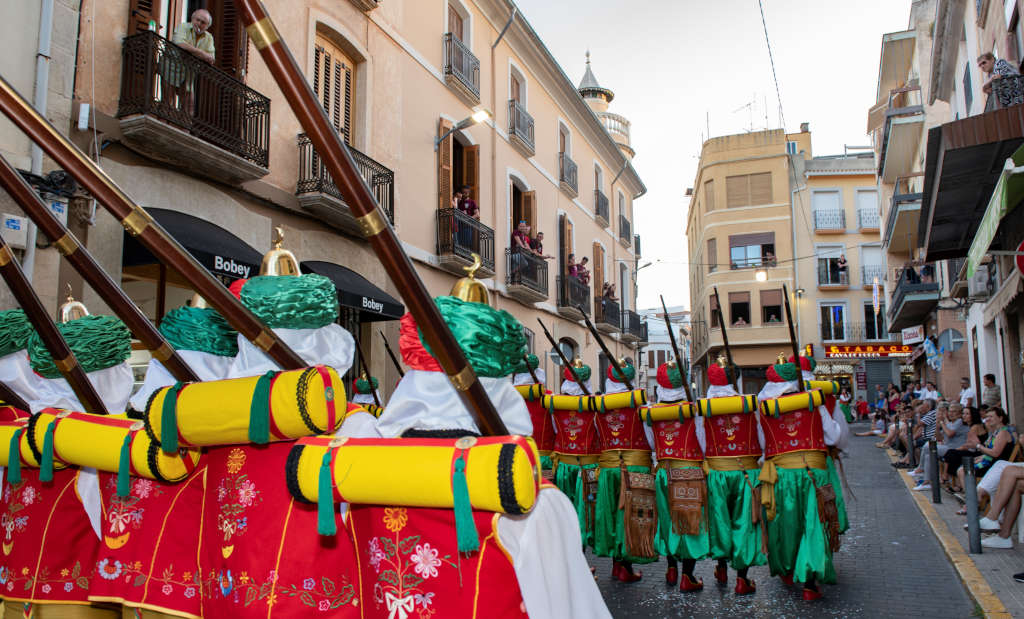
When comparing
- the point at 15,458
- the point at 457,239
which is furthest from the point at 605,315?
the point at 15,458

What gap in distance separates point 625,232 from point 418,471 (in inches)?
1082

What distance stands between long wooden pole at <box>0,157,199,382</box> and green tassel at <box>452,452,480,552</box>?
4.10 feet

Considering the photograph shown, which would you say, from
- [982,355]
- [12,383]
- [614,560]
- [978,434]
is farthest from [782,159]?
[12,383]

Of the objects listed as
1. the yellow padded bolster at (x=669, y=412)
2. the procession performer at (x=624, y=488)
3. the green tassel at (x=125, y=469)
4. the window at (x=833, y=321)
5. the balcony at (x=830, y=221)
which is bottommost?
the procession performer at (x=624, y=488)

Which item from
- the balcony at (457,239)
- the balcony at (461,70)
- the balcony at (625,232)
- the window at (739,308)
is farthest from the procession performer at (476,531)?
the window at (739,308)

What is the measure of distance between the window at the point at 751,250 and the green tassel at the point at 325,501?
36.8 m

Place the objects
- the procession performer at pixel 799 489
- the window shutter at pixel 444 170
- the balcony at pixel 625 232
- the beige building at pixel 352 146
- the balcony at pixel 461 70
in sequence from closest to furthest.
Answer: the procession performer at pixel 799 489, the beige building at pixel 352 146, the window shutter at pixel 444 170, the balcony at pixel 461 70, the balcony at pixel 625 232

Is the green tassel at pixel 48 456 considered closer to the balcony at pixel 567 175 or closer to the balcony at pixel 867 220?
the balcony at pixel 567 175

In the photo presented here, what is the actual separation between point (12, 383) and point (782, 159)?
122 ft

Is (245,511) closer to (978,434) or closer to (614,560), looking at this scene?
(614,560)

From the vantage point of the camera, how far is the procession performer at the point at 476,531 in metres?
1.84

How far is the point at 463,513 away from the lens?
1.79 meters

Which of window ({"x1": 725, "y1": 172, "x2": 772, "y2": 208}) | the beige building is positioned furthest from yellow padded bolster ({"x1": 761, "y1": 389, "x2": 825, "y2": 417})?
window ({"x1": 725, "y1": 172, "x2": 772, "y2": 208})

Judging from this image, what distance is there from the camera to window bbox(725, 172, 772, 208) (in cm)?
3678
